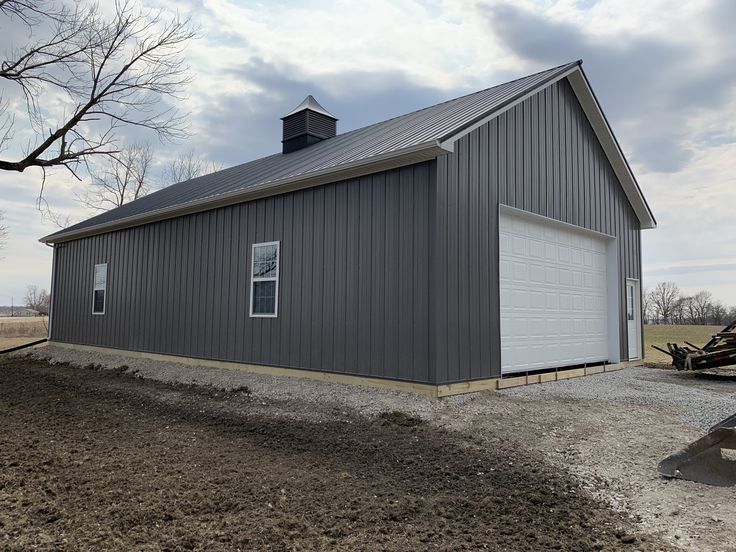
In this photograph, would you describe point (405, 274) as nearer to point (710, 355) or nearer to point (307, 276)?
point (307, 276)

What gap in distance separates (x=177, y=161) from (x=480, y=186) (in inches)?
1132

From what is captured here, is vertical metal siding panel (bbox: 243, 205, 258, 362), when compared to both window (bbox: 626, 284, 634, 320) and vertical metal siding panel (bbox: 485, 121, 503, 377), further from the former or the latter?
window (bbox: 626, 284, 634, 320)

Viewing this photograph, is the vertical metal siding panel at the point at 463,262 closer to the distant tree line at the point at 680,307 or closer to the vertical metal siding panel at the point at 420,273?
the vertical metal siding panel at the point at 420,273

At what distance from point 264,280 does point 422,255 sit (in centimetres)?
348

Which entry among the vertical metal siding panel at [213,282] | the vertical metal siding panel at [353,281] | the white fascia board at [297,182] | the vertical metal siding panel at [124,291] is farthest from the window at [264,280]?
the vertical metal siding panel at [124,291]

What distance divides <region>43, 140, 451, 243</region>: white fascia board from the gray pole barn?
0.11 ft

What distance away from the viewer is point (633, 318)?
39.4 feet

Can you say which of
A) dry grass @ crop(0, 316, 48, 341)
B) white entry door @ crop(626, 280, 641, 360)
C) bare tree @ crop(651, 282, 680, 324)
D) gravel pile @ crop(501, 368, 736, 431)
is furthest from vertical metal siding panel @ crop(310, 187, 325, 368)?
bare tree @ crop(651, 282, 680, 324)

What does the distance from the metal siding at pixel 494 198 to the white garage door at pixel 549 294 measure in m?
0.31

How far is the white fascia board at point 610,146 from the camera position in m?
10.2

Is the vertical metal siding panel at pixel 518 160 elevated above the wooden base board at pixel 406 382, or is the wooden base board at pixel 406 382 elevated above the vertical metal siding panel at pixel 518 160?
the vertical metal siding panel at pixel 518 160

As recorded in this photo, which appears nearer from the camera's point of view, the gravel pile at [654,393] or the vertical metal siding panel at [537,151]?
the gravel pile at [654,393]

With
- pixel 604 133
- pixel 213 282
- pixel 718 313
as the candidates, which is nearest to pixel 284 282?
pixel 213 282

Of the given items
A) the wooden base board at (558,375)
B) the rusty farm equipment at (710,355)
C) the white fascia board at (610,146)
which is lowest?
the wooden base board at (558,375)
